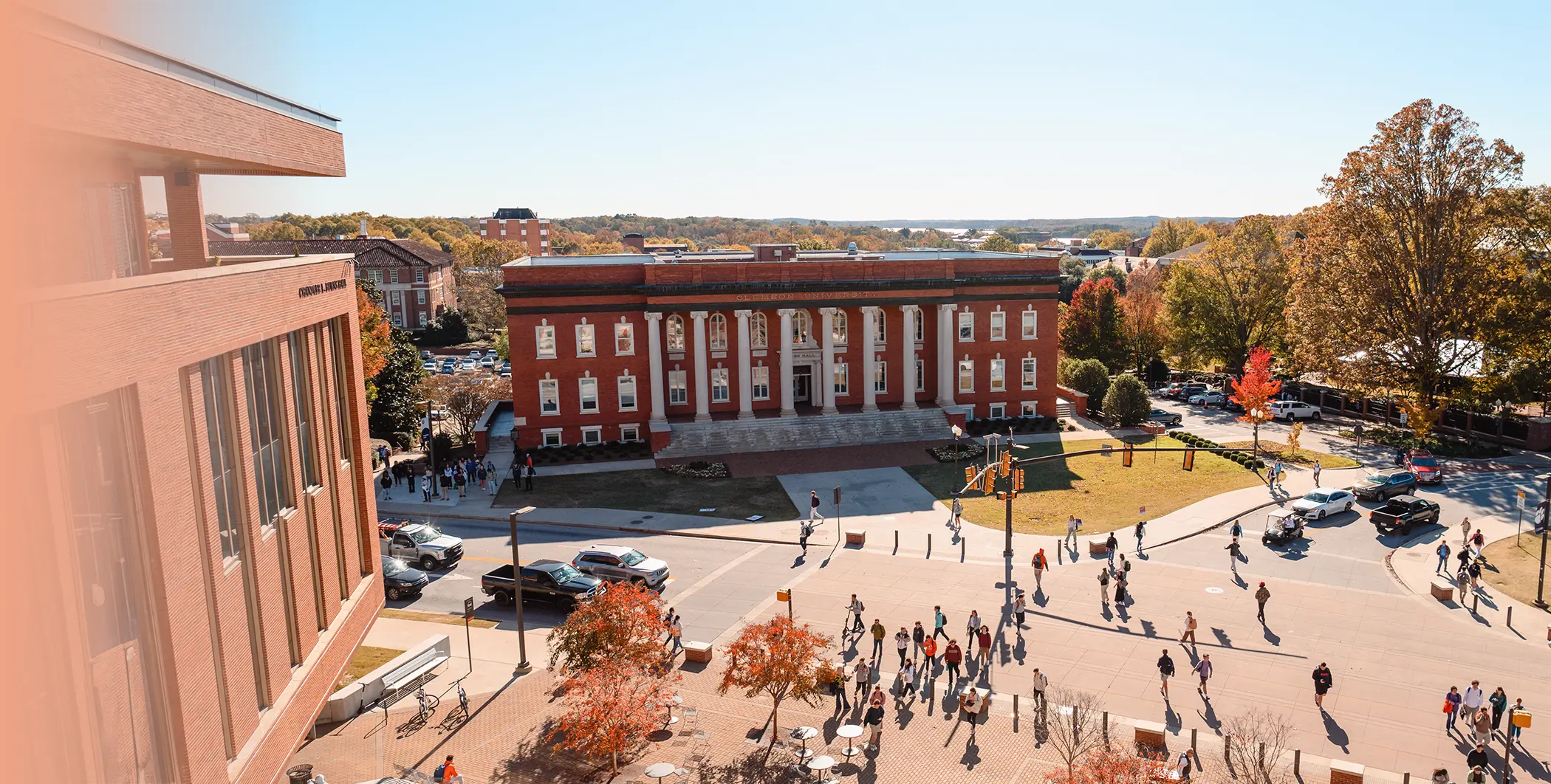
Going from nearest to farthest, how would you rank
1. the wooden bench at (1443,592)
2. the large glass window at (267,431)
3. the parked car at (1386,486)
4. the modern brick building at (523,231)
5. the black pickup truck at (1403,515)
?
the large glass window at (267,431)
the wooden bench at (1443,592)
the black pickup truck at (1403,515)
the parked car at (1386,486)
the modern brick building at (523,231)

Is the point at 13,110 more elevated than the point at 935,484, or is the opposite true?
the point at 13,110

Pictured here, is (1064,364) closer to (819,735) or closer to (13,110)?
(819,735)

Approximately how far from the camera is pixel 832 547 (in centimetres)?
3812

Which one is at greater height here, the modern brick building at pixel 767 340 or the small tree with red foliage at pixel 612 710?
the modern brick building at pixel 767 340

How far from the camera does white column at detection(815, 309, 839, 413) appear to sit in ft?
183

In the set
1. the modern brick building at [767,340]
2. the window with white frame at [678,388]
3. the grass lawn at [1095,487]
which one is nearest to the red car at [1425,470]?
the grass lawn at [1095,487]

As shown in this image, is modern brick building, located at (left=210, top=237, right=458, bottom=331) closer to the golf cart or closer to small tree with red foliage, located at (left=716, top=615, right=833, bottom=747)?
small tree with red foliage, located at (left=716, top=615, right=833, bottom=747)

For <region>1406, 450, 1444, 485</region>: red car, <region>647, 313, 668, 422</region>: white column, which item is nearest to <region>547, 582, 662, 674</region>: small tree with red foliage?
<region>647, 313, 668, 422</region>: white column

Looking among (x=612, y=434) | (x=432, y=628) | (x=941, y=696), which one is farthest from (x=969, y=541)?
(x=612, y=434)

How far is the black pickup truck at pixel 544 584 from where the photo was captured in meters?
32.2

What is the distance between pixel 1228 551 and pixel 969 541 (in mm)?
9557

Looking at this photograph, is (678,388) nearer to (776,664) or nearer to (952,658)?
(952,658)

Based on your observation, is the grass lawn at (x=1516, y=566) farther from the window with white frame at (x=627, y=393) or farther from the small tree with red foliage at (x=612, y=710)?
the window with white frame at (x=627, y=393)

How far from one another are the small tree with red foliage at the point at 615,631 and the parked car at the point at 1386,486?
33.7 meters
